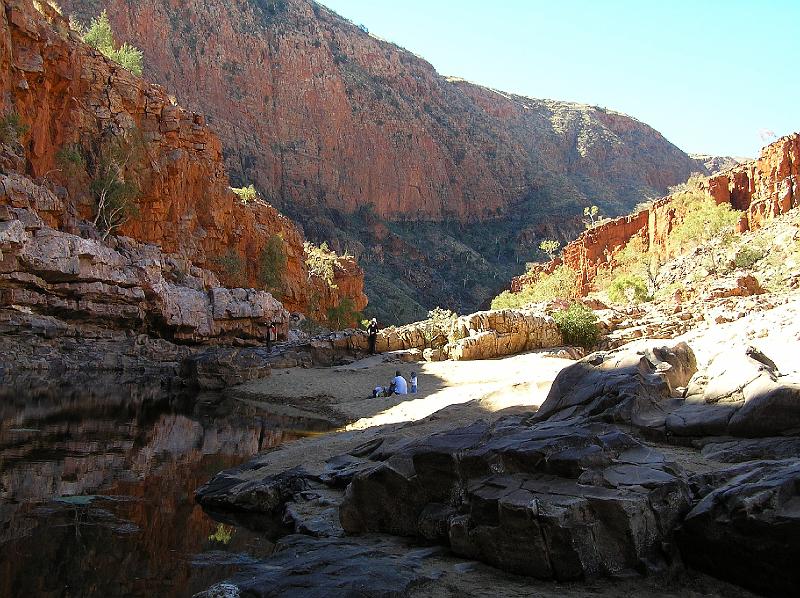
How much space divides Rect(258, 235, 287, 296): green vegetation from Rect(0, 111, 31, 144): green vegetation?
17564 mm

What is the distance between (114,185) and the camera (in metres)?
33.1

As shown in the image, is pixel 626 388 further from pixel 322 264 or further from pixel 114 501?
pixel 322 264

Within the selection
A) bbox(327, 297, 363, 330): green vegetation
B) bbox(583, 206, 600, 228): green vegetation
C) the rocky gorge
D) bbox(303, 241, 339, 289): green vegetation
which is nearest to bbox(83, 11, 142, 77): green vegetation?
the rocky gorge

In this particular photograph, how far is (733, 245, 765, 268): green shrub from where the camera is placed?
37531 mm

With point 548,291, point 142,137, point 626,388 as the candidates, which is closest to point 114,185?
point 142,137

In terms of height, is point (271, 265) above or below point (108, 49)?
below

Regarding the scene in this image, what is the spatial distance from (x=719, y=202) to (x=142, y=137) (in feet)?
151

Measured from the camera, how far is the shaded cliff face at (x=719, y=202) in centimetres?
5119

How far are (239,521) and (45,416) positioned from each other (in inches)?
372

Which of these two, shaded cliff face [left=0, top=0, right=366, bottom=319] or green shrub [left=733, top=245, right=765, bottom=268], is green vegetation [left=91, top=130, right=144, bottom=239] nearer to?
shaded cliff face [left=0, top=0, right=366, bottom=319]

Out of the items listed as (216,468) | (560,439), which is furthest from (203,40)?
(560,439)

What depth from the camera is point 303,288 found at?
50.4m

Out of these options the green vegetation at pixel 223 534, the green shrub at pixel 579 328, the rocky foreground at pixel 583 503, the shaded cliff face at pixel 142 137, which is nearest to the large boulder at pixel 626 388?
the rocky foreground at pixel 583 503

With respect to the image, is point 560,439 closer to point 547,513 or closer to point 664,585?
point 547,513
